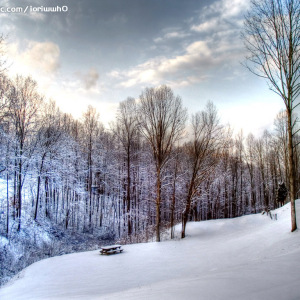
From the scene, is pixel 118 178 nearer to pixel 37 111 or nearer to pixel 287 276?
pixel 37 111

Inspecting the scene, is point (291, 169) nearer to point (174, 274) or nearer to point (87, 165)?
point (174, 274)

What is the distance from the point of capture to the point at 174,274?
9023 millimetres

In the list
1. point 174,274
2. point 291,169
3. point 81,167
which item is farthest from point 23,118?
point 291,169

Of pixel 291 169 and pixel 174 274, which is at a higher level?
pixel 291 169

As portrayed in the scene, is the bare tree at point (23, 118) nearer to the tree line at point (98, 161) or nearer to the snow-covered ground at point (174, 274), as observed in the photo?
the tree line at point (98, 161)

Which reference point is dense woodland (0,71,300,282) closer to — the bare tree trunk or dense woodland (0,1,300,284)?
dense woodland (0,1,300,284)

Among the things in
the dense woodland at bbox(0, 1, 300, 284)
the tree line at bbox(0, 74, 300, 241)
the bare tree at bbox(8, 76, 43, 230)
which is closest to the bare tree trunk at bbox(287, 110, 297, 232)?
the dense woodland at bbox(0, 1, 300, 284)

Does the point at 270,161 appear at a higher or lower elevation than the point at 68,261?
higher

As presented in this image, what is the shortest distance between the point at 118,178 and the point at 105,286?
2457cm

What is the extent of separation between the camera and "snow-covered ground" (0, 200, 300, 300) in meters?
4.81

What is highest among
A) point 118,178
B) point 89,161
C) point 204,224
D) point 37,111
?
point 37,111

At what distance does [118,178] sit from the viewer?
106 feet

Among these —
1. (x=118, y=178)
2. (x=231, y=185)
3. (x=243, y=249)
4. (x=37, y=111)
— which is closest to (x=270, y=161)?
(x=231, y=185)

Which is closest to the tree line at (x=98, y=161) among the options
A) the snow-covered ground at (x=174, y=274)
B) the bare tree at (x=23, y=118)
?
the bare tree at (x=23, y=118)
